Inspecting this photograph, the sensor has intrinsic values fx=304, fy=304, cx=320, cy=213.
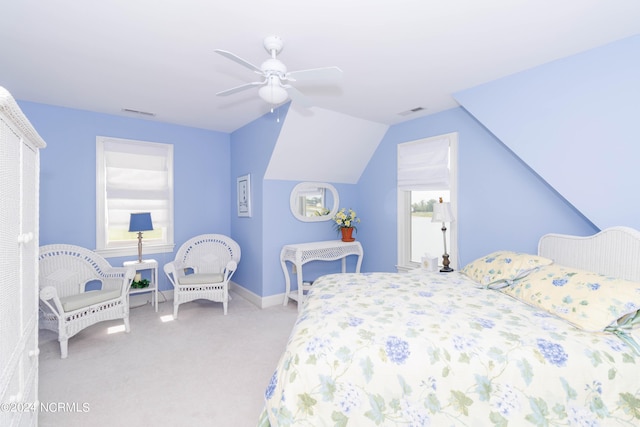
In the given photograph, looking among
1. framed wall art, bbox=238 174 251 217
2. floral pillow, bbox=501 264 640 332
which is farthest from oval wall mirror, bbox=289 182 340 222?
floral pillow, bbox=501 264 640 332

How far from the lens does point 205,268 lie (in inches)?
173

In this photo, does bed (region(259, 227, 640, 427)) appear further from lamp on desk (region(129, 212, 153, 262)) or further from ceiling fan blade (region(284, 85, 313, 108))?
lamp on desk (region(129, 212, 153, 262))

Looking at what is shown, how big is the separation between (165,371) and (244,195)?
8.44 ft

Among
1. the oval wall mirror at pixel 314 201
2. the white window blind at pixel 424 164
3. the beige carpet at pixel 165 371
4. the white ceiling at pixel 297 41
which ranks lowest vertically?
A: the beige carpet at pixel 165 371

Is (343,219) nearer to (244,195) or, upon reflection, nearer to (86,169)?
(244,195)

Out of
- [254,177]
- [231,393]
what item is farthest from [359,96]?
[231,393]

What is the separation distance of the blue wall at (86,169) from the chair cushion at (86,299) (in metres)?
1.10

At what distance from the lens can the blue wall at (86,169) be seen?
3.68 metres

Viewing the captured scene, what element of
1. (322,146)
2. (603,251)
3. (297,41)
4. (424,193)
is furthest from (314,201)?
(603,251)

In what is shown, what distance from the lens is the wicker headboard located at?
2.10 m

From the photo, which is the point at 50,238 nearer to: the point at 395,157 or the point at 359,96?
the point at 359,96

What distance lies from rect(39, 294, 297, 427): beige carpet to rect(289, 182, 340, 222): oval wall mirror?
1512 millimetres

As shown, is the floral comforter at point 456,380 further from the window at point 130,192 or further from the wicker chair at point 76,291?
the window at point 130,192

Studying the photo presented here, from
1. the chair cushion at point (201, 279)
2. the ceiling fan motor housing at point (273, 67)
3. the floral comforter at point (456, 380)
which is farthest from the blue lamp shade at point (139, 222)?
the floral comforter at point (456, 380)
